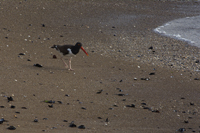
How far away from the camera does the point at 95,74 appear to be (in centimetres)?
1042

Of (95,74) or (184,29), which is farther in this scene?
(184,29)

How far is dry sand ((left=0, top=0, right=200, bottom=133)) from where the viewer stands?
23.2 feet

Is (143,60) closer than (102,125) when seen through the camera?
No

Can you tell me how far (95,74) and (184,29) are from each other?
9.46 meters

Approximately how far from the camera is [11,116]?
663cm

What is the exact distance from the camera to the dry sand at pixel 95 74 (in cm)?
707

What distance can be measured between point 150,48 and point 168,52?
78 cm

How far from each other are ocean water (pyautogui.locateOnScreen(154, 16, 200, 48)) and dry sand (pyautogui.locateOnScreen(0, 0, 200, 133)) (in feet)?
2.38

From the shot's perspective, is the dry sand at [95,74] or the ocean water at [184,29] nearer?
the dry sand at [95,74]

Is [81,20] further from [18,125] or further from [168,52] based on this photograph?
[18,125]

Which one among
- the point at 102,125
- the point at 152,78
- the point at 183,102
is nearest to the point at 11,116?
the point at 102,125

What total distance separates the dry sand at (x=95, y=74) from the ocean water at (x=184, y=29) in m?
0.73

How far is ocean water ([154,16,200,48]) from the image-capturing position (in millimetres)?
15970

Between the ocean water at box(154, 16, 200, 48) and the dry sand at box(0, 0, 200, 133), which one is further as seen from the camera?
the ocean water at box(154, 16, 200, 48)
